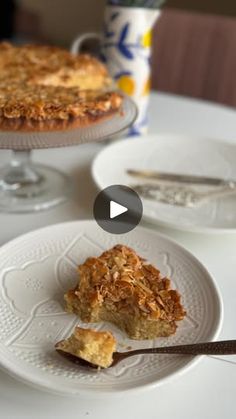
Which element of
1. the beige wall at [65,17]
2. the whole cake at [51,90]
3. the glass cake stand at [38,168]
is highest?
the whole cake at [51,90]

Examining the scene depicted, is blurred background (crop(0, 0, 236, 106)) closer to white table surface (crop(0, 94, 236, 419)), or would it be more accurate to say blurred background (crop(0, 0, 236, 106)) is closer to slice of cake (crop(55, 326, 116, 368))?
white table surface (crop(0, 94, 236, 419))

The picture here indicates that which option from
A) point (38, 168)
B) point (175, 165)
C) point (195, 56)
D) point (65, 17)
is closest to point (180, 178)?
point (175, 165)

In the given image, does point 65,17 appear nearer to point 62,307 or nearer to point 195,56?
point 195,56

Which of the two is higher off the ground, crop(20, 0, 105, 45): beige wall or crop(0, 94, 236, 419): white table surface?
crop(0, 94, 236, 419): white table surface
